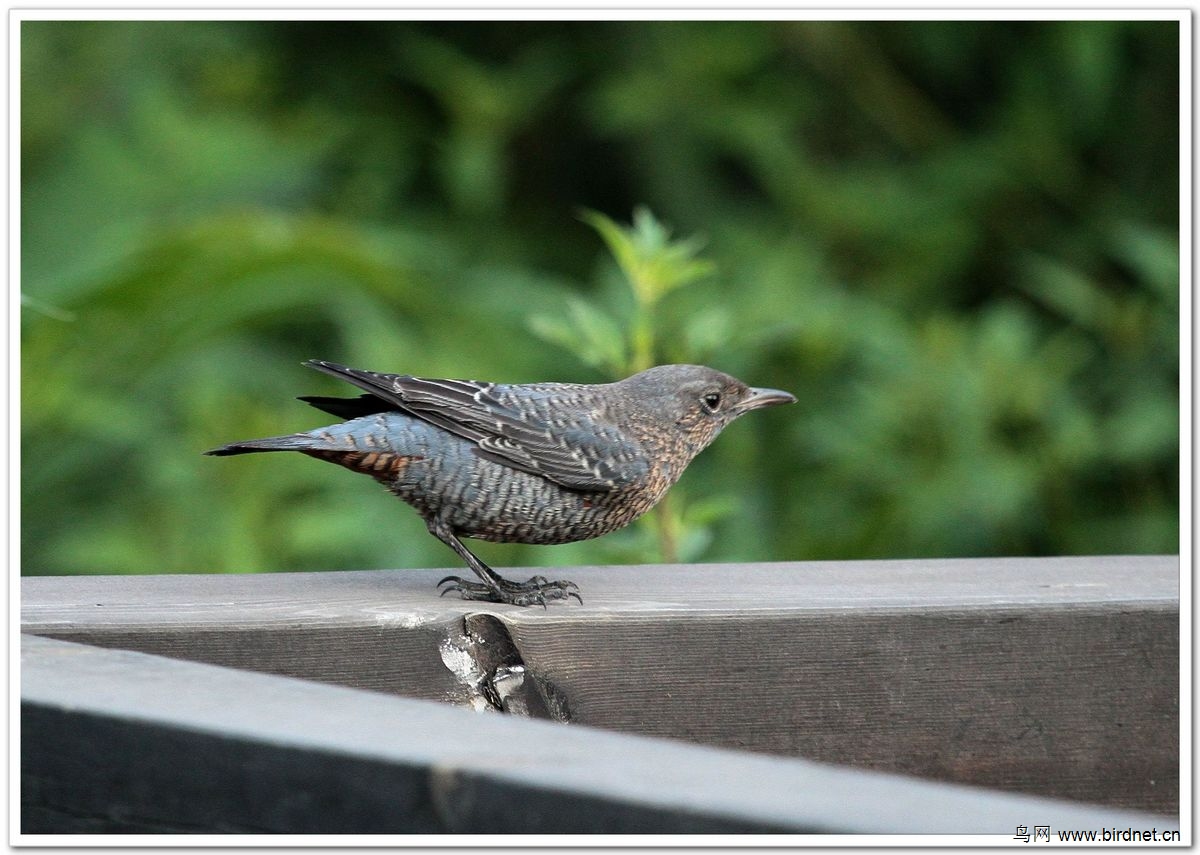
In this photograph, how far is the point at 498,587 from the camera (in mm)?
2754

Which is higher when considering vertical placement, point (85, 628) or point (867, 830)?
point (85, 628)

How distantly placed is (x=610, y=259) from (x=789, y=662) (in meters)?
3.27

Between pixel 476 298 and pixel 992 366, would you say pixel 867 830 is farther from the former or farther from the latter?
pixel 476 298

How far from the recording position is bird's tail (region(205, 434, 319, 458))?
A: 8.77 feet

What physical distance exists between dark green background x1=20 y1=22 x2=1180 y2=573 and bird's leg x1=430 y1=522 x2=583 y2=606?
50 cm

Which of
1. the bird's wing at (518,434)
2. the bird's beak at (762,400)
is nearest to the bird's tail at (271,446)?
the bird's wing at (518,434)

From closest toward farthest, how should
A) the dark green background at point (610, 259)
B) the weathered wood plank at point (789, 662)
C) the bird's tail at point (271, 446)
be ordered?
the weathered wood plank at point (789, 662) < the bird's tail at point (271, 446) < the dark green background at point (610, 259)

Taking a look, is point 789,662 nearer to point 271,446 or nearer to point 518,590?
point 518,590

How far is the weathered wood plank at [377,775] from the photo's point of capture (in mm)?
1222

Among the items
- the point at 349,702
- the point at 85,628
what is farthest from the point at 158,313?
the point at 349,702

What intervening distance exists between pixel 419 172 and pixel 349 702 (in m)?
4.59

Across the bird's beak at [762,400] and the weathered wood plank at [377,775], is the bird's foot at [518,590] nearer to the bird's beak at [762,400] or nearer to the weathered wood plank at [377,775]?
the bird's beak at [762,400]

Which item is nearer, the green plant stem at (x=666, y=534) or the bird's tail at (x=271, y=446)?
Answer: the bird's tail at (x=271, y=446)

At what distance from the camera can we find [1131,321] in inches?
187
